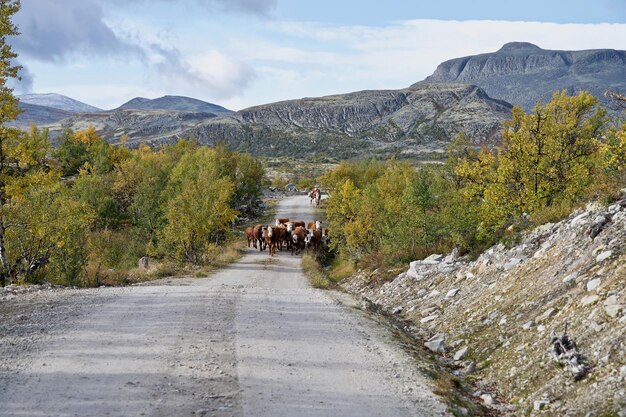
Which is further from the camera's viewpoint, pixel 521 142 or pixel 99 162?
pixel 99 162

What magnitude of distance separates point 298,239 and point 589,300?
2961 centimetres

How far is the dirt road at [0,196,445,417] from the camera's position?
25.6 ft

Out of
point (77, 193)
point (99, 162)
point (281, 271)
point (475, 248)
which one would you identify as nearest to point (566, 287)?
point (475, 248)

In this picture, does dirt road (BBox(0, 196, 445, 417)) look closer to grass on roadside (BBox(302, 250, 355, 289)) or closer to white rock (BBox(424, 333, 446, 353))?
white rock (BBox(424, 333, 446, 353))

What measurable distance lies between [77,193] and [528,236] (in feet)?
156

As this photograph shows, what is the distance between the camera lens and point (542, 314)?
35.1 feet

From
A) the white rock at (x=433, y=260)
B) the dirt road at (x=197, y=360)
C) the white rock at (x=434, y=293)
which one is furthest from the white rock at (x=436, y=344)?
the white rock at (x=433, y=260)

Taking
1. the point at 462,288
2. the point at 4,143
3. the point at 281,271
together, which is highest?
the point at 4,143

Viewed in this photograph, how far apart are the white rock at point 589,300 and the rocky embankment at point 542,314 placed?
2 centimetres

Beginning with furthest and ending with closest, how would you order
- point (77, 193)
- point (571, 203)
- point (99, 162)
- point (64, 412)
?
point (99, 162) < point (77, 193) < point (571, 203) < point (64, 412)

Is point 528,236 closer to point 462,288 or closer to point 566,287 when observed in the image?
point 462,288

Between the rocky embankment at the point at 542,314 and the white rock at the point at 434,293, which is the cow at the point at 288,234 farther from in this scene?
the white rock at the point at 434,293

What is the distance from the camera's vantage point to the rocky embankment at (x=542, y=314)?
7.96 meters

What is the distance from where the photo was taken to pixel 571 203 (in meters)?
17.2
